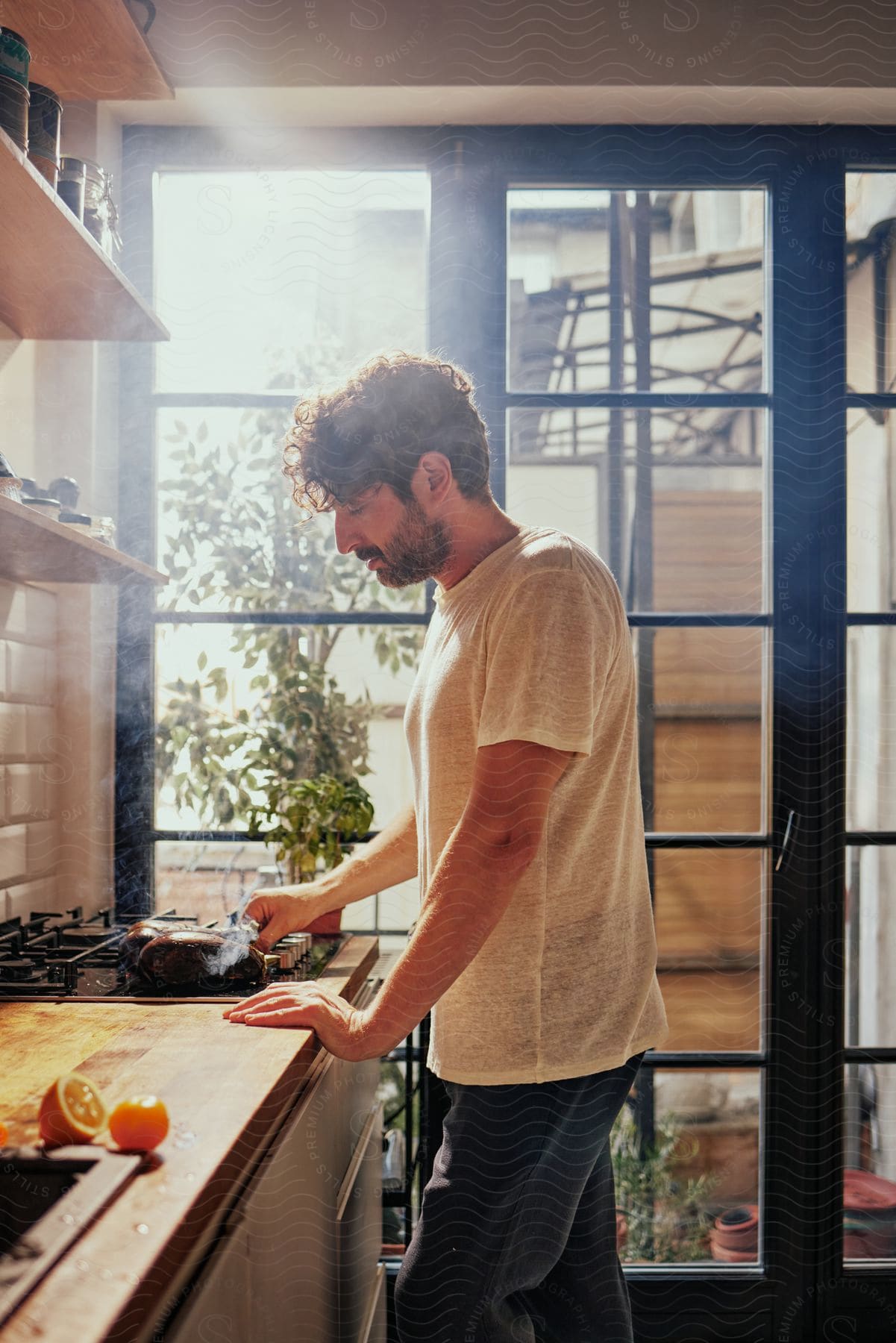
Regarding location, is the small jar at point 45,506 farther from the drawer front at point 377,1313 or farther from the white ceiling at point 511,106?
the drawer front at point 377,1313

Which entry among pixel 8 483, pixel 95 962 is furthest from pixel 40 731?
pixel 8 483

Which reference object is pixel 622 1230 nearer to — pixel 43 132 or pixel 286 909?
pixel 286 909

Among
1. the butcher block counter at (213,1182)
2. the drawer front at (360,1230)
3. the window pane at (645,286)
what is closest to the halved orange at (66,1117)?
the butcher block counter at (213,1182)

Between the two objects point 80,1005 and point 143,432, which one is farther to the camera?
point 143,432

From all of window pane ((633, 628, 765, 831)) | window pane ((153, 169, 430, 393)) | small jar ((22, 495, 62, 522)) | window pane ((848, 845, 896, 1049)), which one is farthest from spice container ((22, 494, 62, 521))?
window pane ((848, 845, 896, 1049))

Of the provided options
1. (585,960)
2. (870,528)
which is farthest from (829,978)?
(585,960)

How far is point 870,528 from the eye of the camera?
184 centimetres

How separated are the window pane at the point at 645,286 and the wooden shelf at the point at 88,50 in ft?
2.03

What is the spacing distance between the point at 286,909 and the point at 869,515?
1162 millimetres

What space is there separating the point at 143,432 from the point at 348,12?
73 centimetres

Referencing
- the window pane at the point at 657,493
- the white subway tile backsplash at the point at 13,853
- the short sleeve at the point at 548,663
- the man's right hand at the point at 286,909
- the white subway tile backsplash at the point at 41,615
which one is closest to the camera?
the short sleeve at the point at 548,663

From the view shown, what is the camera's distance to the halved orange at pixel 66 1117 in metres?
0.72

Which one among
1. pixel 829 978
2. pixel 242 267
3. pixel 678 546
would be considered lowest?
pixel 829 978

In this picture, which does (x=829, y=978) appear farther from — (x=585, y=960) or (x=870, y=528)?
(x=585, y=960)
